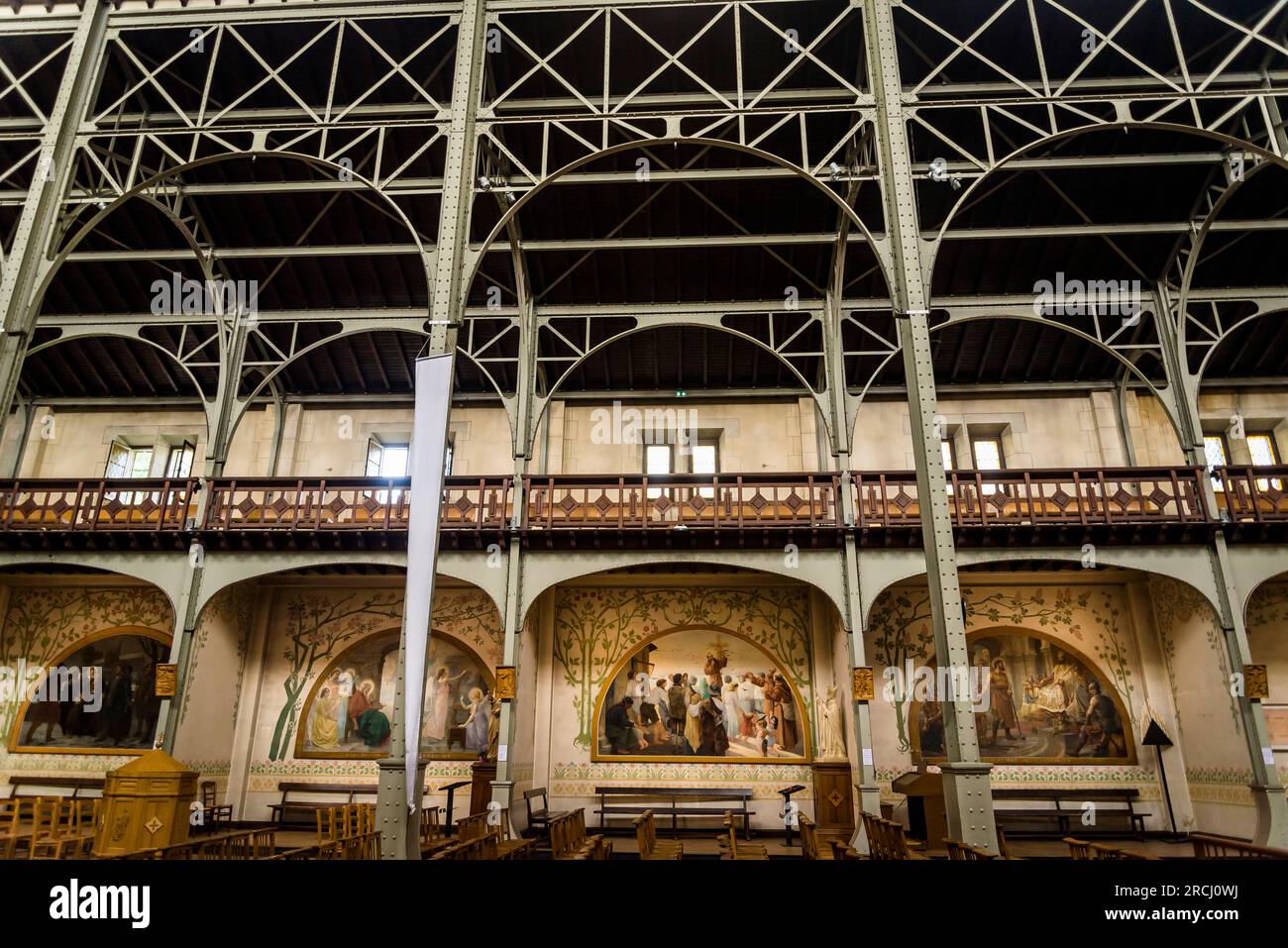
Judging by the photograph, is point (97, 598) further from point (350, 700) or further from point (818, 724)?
point (818, 724)

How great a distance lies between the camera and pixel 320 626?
63.6 ft

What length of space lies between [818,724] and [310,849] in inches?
501

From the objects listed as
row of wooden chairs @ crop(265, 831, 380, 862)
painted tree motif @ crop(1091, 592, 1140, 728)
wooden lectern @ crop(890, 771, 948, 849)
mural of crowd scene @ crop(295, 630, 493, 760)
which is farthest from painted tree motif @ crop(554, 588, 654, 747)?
row of wooden chairs @ crop(265, 831, 380, 862)

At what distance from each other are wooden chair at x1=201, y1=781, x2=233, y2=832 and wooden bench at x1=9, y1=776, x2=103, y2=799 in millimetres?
2936

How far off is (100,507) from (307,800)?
7.81 m

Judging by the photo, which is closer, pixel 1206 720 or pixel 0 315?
pixel 0 315

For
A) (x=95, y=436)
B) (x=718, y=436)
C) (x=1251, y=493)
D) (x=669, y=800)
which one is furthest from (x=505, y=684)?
(x=1251, y=493)

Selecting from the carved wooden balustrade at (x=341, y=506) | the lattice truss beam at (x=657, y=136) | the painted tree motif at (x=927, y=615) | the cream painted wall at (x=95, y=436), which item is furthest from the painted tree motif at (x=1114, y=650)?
the cream painted wall at (x=95, y=436)

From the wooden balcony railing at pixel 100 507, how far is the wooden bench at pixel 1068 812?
18100mm

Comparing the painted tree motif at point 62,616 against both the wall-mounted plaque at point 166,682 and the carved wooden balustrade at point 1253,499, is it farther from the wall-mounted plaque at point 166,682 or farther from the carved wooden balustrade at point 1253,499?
the carved wooden balustrade at point 1253,499

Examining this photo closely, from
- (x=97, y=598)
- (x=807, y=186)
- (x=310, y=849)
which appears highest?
(x=807, y=186)

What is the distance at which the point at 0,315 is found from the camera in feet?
37.2
